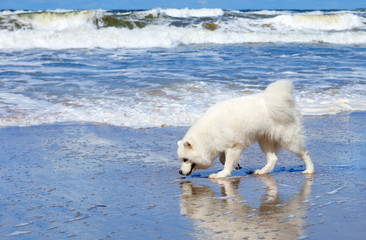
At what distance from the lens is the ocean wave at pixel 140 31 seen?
2728cm

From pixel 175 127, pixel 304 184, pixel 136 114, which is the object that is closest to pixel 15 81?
pixel 136 114

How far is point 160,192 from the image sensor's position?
16.6ft

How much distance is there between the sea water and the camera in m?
10.3

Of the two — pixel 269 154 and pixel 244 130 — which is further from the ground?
pixel 244 130

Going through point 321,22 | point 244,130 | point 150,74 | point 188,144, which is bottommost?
point 188,144

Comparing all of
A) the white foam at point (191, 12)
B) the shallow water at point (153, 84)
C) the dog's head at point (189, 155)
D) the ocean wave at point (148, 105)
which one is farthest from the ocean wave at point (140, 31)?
the dog's head at point (189, 155)

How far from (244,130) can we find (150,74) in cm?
972

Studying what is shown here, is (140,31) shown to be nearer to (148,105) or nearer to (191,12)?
(191,12)

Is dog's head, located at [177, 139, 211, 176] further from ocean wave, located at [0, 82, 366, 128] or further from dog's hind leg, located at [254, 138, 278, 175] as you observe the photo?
ocean wave, located at [0, 82, 366, 128]

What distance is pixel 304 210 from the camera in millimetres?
4223

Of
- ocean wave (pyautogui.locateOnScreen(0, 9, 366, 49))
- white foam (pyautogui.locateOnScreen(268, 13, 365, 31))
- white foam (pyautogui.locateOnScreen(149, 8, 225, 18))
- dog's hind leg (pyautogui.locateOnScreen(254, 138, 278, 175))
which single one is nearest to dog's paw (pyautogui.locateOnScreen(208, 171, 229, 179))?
dog's hind leg (pyautogui.locateOnScreen(254, 138, 278, 175))

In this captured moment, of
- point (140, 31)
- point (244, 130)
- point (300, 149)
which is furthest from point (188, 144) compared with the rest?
point (140, 31)

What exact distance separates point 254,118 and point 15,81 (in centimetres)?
990

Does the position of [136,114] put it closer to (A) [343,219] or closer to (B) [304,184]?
(B) [304,184]
